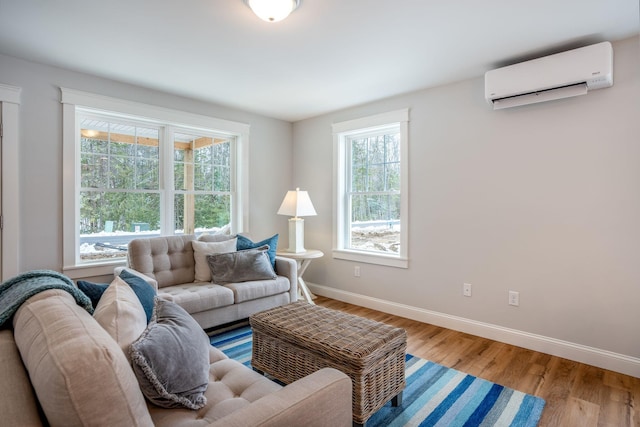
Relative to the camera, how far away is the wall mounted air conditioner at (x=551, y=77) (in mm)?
2355

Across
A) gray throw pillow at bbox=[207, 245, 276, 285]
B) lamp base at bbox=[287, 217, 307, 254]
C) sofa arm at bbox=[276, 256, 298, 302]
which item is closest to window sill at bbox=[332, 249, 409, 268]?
lamp base at bbox=[287, 217, 307, 254]

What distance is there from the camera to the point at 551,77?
253cm

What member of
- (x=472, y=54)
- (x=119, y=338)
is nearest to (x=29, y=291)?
(x=119, y=338)

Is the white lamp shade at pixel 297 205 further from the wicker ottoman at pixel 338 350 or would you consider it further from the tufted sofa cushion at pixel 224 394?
the tufted sofa cushion at pixel 224 394

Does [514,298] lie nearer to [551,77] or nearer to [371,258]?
[371,258]

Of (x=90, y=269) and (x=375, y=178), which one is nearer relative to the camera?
(x=90, y=269)

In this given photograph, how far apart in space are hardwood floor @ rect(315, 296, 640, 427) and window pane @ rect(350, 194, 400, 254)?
108 cm

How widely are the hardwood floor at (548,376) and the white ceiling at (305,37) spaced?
2.47m

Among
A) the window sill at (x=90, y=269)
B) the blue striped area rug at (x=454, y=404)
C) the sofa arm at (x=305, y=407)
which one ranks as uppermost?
the window sill at (x=90, y=269)

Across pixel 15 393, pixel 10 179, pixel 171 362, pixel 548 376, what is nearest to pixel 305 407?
pixel 171 362

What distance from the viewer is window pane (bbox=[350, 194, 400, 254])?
3.90 metres

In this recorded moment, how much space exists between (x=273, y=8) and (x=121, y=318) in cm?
185

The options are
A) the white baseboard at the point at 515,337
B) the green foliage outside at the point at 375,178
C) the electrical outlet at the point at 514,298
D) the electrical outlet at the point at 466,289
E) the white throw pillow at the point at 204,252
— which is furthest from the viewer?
the green foliage outside at the point at 375,178

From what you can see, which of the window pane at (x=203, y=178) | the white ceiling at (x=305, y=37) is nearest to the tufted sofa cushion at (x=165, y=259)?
the window pane at (x=203, y=178)
